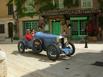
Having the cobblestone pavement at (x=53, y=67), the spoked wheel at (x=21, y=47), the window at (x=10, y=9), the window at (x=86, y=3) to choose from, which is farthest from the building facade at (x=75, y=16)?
the cobblestone pavement at (x=53, y=67)

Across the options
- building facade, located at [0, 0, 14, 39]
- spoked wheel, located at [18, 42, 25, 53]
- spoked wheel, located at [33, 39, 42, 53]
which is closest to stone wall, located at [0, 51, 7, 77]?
spoked wheel, located at [33, 39, 42, 53]

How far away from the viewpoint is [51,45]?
55.8ft

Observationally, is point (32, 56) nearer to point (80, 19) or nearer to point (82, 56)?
point (82, 56)

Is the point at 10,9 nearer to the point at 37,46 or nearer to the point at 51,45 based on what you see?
the point at 37,46

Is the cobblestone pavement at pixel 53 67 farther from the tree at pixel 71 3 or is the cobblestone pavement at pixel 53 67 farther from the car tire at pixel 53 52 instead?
the tree at pixel 71 3

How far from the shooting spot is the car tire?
1655 cm

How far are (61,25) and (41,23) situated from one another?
2775 millimetres

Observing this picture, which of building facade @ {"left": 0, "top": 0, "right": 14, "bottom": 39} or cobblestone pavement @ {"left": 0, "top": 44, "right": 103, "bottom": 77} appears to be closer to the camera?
cobblestone pavement @ {"left": 0, "top": 44, "right": 103, "bottom": 77}

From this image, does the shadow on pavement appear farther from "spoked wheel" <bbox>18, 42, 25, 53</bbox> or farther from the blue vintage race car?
"spoked wheel" <bbox>18, 42, 25, 53</bbox>

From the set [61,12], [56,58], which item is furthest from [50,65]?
[61,12]

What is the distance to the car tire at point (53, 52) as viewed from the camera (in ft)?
54.3

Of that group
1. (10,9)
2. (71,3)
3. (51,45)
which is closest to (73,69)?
(51,45)

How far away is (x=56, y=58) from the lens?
16578mm

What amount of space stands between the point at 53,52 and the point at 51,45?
47 cm
